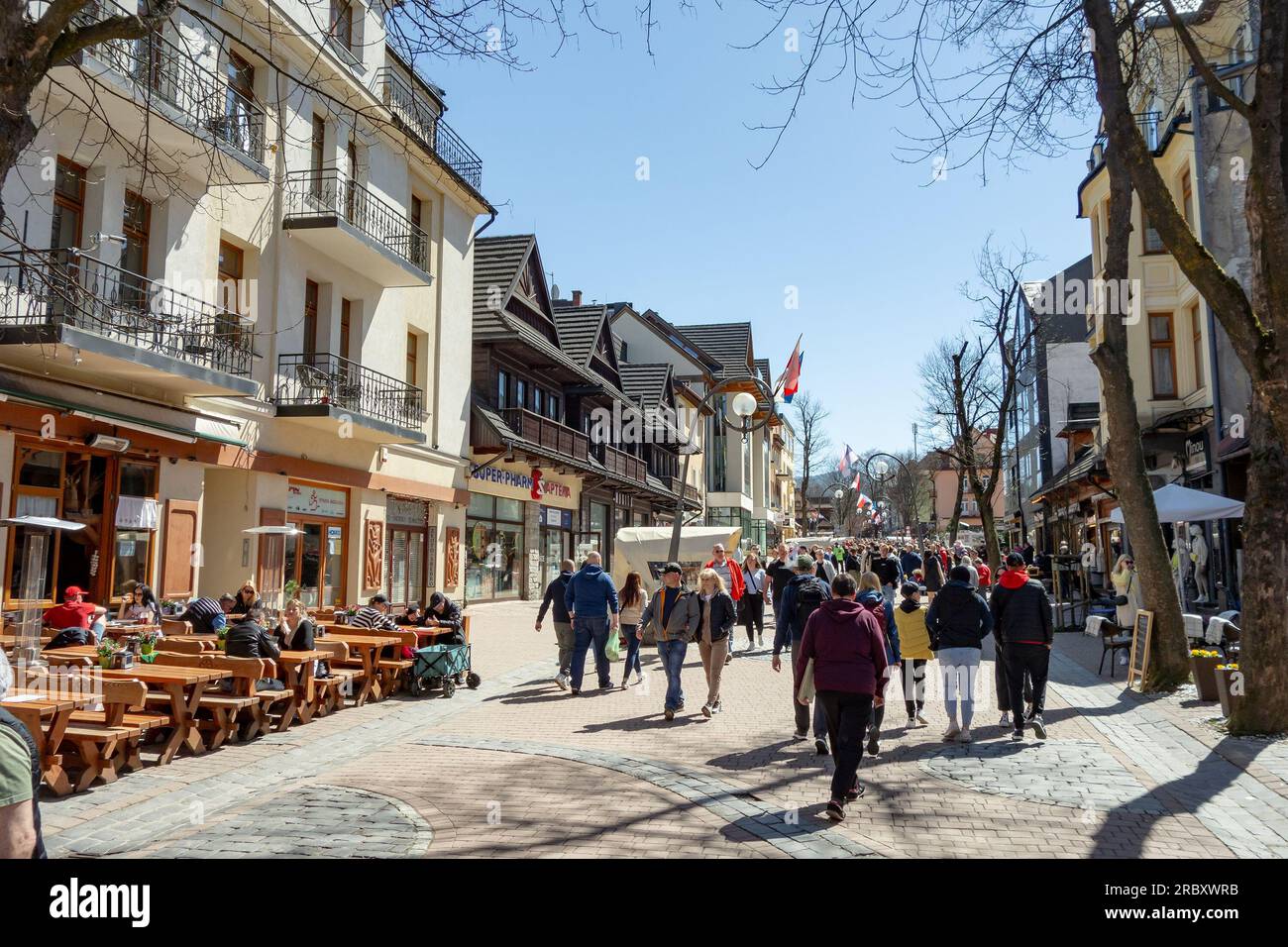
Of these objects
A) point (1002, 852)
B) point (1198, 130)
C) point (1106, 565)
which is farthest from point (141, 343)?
point (1106, 565)

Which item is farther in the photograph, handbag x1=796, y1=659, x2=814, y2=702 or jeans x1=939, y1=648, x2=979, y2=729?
jeans x1=939, y1=648, x2=979, y2=729

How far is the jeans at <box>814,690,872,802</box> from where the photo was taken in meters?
6.14

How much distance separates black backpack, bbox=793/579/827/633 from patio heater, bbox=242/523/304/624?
33.0ft

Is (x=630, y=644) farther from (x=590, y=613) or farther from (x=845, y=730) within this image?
(x=845, y=730)

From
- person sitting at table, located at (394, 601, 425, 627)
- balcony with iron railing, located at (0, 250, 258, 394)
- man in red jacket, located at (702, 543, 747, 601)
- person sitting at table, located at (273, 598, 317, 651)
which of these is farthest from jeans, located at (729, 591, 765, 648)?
balcony with iron railing, located at (0, 250, 258, 394)

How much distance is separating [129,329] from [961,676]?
11.1 m

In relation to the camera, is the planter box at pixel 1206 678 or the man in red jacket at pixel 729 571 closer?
the planter box at pixel 1206 678

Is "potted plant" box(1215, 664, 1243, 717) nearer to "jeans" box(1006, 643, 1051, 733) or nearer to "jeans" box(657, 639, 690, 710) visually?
"jeans" box(1006, 643, 1051, 733)

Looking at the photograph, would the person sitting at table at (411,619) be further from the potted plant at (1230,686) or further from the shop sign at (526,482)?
the shop sign at (526,482)

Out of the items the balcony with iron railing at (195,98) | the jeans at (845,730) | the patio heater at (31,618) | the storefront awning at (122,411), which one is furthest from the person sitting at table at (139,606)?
the jeans at (845,730)

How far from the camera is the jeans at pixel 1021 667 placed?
8742mm

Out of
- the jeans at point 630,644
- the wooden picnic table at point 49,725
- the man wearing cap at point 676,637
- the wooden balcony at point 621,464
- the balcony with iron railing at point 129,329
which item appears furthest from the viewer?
the wooden balcony at point 621,464

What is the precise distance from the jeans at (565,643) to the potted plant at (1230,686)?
→ 766 cm

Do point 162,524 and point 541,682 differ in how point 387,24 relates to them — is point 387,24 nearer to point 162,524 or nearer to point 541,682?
point 541,682
